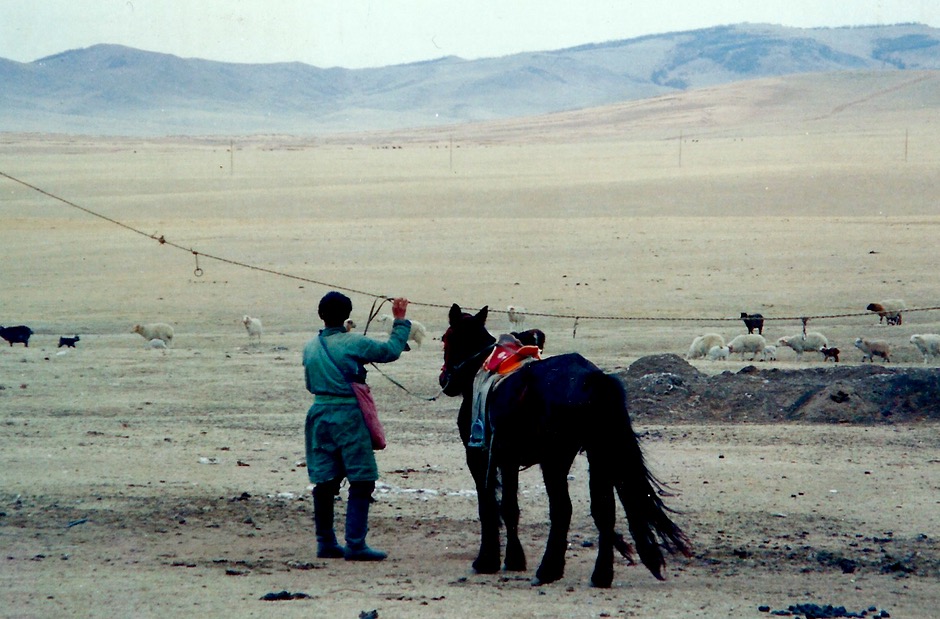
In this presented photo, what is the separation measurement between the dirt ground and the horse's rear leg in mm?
114

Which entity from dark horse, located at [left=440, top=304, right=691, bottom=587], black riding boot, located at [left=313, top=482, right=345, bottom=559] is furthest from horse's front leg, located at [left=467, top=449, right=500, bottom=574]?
black riding boot, located at [left=313, top=482, right=345, bottom=559]

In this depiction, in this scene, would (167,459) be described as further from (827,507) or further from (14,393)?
(827,507)

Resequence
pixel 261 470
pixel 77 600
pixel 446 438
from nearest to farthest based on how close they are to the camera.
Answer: pixel 77 600, pixel 261 470, pixel 446 438

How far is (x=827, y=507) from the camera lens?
26.7 ft

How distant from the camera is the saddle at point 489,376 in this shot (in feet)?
21.5

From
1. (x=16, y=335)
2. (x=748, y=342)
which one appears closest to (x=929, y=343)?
(x=748, y=342)

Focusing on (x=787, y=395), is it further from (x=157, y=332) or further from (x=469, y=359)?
(x=157, y=332)

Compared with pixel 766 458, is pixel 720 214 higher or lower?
higher

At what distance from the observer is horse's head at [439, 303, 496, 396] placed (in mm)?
6801

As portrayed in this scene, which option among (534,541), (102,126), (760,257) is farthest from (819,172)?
(102,126)

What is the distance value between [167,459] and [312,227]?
24944mm

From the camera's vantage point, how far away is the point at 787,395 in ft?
40.0

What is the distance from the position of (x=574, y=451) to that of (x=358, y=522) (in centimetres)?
138

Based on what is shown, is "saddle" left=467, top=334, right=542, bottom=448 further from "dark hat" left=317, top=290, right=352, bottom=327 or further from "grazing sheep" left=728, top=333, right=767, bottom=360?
"grazing sheep" left=728, top=333, right=767, bottom=360
